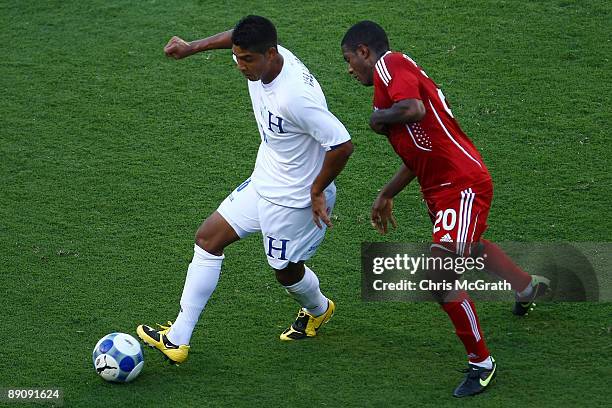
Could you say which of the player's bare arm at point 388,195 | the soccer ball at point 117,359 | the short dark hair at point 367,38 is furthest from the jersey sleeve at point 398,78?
the soccer ball at point 117,359

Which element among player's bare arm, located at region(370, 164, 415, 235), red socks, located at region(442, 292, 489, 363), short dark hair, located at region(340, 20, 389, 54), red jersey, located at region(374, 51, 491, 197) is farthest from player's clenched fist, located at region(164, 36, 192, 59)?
red socks, located at region(442, 292, 489, 363)

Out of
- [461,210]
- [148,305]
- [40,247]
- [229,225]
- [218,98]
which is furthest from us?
[218,98]

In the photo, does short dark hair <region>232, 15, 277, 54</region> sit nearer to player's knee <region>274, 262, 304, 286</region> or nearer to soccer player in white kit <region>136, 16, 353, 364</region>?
soccer player in white kit <region>136, 16, 353, 364</region>

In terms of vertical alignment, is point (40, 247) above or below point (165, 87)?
below

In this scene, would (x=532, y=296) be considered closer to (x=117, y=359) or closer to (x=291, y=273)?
(x=291, y=273)

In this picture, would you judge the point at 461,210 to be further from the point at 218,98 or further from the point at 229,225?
the point at 218,98

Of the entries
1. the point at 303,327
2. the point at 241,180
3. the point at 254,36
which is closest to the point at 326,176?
the point at 254,36

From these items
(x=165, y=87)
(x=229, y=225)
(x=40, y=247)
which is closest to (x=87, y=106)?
(x=165, y=87)

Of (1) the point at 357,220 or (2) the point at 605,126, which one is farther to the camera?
(2) the point at 605,126

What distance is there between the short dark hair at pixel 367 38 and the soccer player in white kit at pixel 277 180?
13.0 inches

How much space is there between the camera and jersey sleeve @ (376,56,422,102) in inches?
206

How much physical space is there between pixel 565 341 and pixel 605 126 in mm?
2838

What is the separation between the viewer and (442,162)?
5480 mm

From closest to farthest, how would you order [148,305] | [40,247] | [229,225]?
[229,225] → [148,305] → [40,247]
